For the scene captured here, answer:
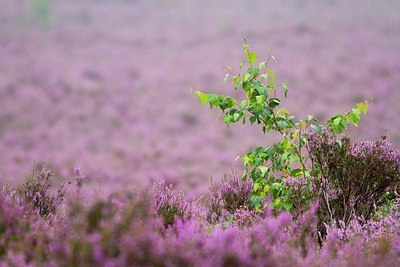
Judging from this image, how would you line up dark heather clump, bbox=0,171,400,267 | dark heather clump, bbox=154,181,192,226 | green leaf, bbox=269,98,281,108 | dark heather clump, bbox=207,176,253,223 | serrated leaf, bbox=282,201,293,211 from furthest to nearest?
dark heather clump, bbox=207,176,253,223
green leaf, bbox=269,98,281,108
serrated leaf, bbox=282,201,293,211
dark heather clump, bbox=154,181,192,226
dark heather clump, bbox=0,171,400,267

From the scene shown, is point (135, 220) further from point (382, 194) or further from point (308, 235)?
point (382, 194)

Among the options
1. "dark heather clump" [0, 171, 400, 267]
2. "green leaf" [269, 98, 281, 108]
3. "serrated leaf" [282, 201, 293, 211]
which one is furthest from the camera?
"green leaf" [269, 98, 281, 108]

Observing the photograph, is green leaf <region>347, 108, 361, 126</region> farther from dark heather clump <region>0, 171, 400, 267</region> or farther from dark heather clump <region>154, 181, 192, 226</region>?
dark heather clump <region>154, 181, 192, 226</region>

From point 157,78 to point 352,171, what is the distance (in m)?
19.9

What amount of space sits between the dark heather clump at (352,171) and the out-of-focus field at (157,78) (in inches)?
328

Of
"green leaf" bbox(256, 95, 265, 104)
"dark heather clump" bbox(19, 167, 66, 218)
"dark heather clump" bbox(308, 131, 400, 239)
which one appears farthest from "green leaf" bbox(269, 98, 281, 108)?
"dark heather clump" bbox(19, 167, 66, 218)

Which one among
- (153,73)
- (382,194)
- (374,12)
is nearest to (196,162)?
(153,73)

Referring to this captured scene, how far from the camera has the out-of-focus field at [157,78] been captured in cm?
1738

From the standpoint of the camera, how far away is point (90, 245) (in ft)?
7.29

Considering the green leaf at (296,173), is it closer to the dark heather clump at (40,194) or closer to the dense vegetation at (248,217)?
the dense vegetation at (248,217)

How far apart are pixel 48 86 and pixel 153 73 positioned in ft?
16.4

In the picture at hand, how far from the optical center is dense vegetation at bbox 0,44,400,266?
7.60ft

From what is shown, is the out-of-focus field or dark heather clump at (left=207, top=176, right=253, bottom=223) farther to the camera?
the out-of-focus field

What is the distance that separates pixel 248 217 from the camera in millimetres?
3791
